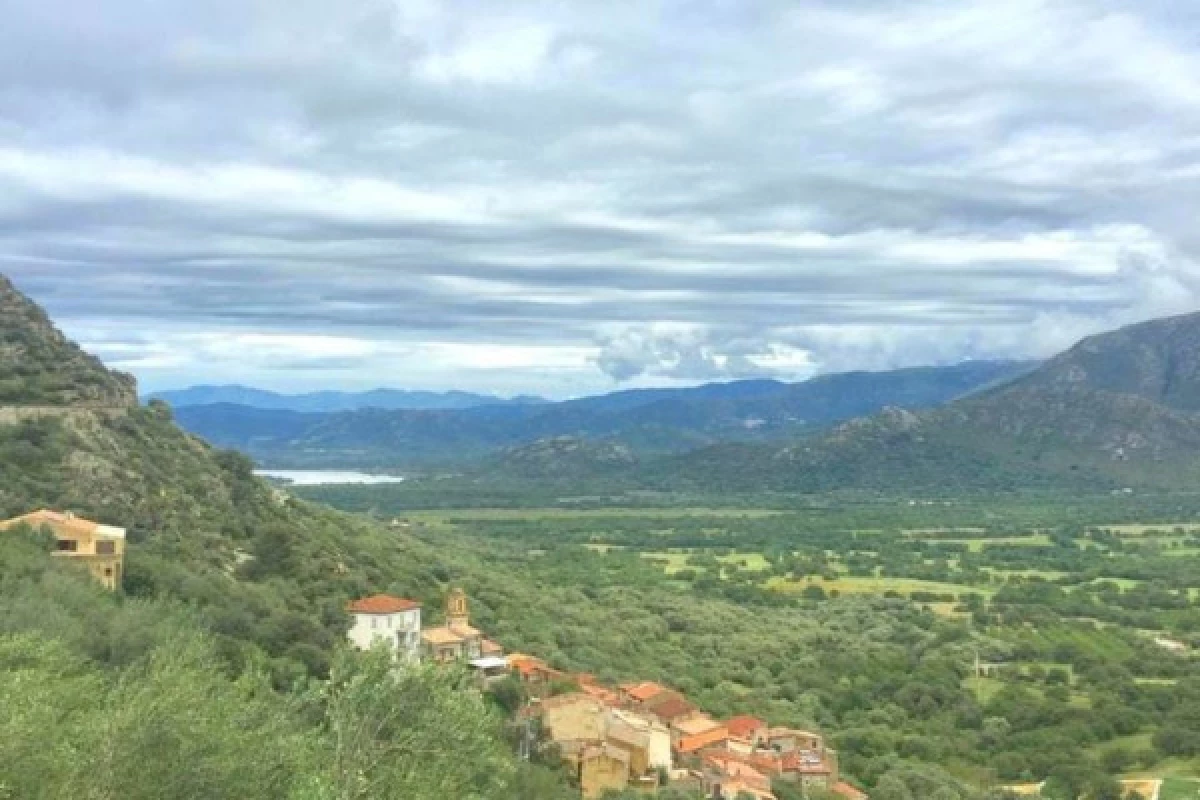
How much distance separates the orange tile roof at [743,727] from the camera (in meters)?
50.8

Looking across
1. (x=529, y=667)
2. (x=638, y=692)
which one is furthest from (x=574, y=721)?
(x=638, y=692)

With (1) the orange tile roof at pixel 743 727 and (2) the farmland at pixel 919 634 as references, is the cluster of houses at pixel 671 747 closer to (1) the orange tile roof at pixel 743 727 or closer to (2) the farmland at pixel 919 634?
(1) the orange tile roof at pixel 743 727

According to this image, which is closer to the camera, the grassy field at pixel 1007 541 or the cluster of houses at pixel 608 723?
the cluster of houses at pixel 608 723

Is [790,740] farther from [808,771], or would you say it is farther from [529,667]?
[529,667]

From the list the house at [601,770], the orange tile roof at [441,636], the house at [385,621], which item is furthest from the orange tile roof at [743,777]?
the house at [385,621]

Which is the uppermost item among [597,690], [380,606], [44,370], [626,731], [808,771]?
[44,370]

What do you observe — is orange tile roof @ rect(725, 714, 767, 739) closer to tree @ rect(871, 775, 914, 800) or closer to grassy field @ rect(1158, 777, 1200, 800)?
tree @ rect(871, 775, 914, 800)

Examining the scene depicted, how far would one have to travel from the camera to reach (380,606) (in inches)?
1882

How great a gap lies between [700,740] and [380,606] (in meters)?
13.9

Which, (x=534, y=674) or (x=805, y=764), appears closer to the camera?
(x=805, y=764)

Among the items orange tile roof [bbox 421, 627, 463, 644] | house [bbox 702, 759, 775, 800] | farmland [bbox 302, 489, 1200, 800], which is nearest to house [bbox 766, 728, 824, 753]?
farmland [bbox 302, 489, 1200, 800]

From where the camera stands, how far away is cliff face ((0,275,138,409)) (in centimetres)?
6425

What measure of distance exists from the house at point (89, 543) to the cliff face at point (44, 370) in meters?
20.1

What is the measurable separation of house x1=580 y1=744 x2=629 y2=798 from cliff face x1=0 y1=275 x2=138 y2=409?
37.4 m
